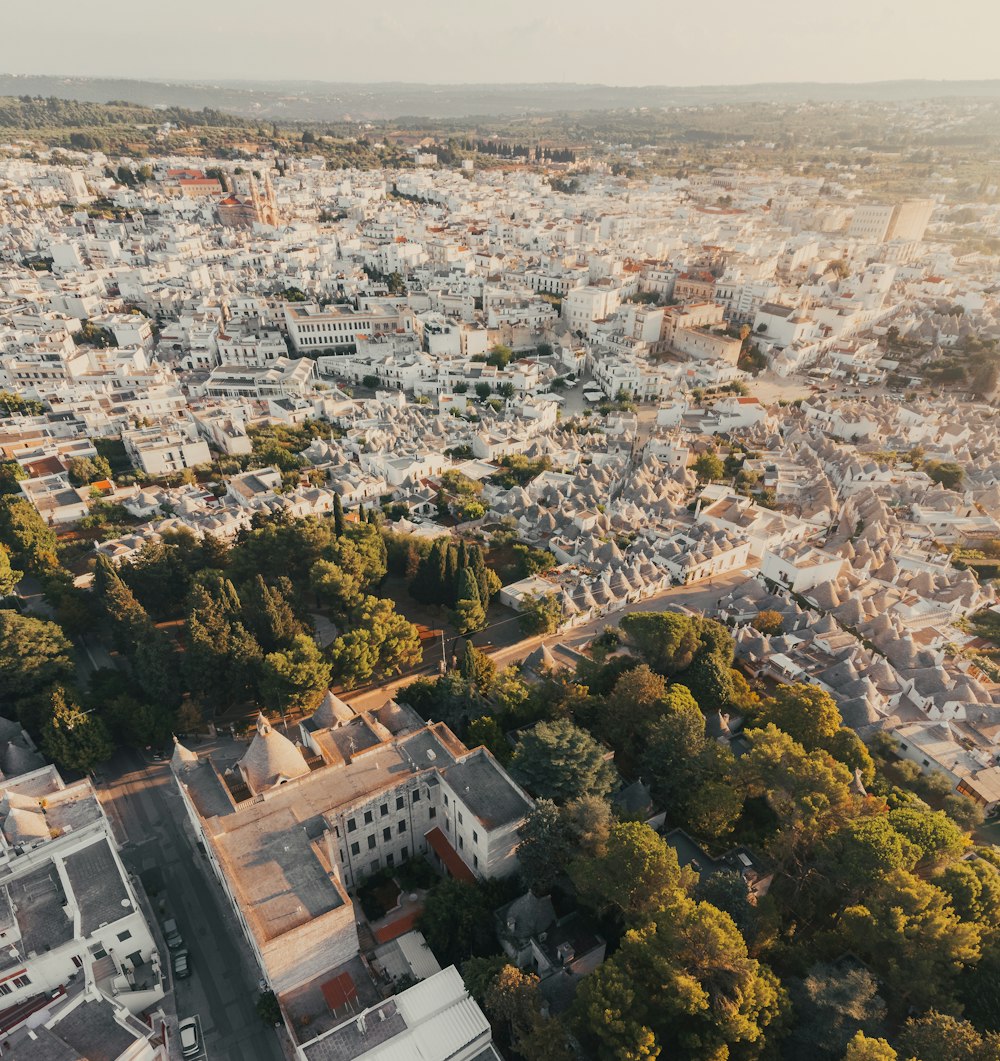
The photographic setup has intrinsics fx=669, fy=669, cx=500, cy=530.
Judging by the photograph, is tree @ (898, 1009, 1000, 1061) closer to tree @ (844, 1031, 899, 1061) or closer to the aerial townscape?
the aerial townscape

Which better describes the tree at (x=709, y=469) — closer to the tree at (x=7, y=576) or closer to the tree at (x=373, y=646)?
the tree at (x=373, y=646)

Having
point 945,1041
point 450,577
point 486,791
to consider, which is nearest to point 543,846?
point 486,791

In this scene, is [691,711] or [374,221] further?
[374,221]

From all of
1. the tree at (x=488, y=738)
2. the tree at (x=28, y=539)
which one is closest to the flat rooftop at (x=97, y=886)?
the tree at (x=488, y=738)

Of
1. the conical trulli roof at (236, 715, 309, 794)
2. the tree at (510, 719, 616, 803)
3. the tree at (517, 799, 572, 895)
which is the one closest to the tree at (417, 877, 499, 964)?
the tree at (517, 799, 572, 895)

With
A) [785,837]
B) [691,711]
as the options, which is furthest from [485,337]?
[785,837]

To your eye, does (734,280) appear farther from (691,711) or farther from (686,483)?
(691,711)

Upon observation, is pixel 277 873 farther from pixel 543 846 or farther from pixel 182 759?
pixel 543 846
